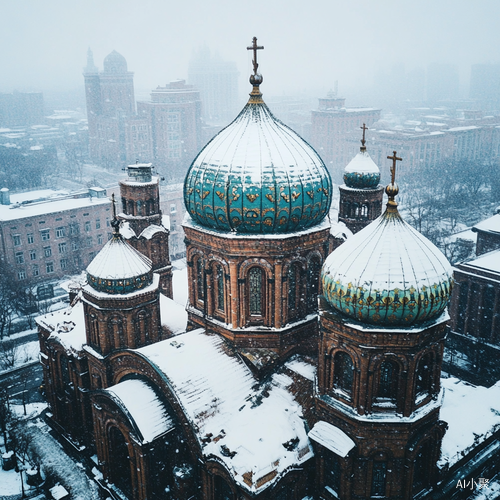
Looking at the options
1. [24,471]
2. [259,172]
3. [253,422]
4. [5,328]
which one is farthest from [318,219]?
[5,328]

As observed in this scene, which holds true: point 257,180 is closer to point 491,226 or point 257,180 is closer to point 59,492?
point 59,492

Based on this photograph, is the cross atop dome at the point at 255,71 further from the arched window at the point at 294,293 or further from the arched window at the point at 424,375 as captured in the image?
the arched window at the point at 424,375

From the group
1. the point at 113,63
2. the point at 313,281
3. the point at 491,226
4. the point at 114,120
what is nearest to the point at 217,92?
the point at 113,63

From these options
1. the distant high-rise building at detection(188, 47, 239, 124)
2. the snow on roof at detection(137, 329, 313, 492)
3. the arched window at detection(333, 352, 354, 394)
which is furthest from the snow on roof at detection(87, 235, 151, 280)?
the distant high-rise building at detection(188, 47, 239, 124)

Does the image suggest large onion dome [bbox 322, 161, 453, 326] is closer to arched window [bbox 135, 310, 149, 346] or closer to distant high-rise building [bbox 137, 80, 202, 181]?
arched window [bbox 135, 310, 149, 346]

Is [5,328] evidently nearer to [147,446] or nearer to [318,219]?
[147,446]

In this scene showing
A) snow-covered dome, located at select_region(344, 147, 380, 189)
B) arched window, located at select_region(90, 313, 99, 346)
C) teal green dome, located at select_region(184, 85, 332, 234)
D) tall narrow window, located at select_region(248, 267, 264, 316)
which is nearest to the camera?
teal green dome, located at select_region(184, 85, 332, 234)
